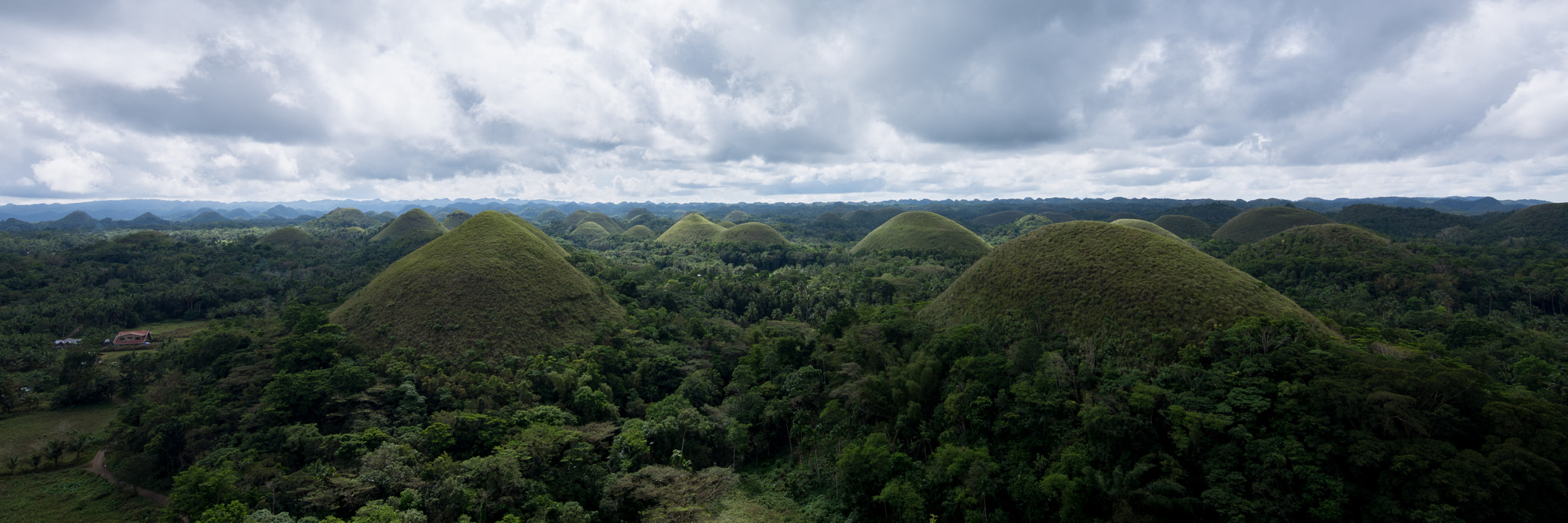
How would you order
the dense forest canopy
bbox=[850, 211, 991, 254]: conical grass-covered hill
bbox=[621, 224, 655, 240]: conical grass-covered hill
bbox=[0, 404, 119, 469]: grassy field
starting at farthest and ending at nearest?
bbox=[621, 224, 655, 240]: conical grass-covered hill → bbox=[850, 211, 991, 254]: conical grass-covered hill → bbox=[0, 404, 119, 469]: grassy field → the dense forest canopy

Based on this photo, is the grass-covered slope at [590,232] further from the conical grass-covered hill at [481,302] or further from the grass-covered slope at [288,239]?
the conical grass-covered hill at [481,302]

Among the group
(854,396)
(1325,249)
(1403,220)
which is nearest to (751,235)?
(1325,249)

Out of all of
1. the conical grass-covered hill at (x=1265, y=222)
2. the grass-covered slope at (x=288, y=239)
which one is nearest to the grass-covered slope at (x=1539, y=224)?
the conical grass-covered hill at (x=1265, y=222)

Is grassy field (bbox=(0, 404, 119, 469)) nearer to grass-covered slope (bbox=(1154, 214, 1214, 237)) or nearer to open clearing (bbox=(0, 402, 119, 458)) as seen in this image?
open clearing (bbox=(0, 402, 119, 458))

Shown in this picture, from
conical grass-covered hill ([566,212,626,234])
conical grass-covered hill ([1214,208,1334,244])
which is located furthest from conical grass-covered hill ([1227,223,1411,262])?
conical grass-covered hill ([566,212,626,234])

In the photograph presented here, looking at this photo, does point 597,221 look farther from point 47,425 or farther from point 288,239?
point 47,425

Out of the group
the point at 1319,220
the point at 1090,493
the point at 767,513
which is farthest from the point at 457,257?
the point at 1319,220
